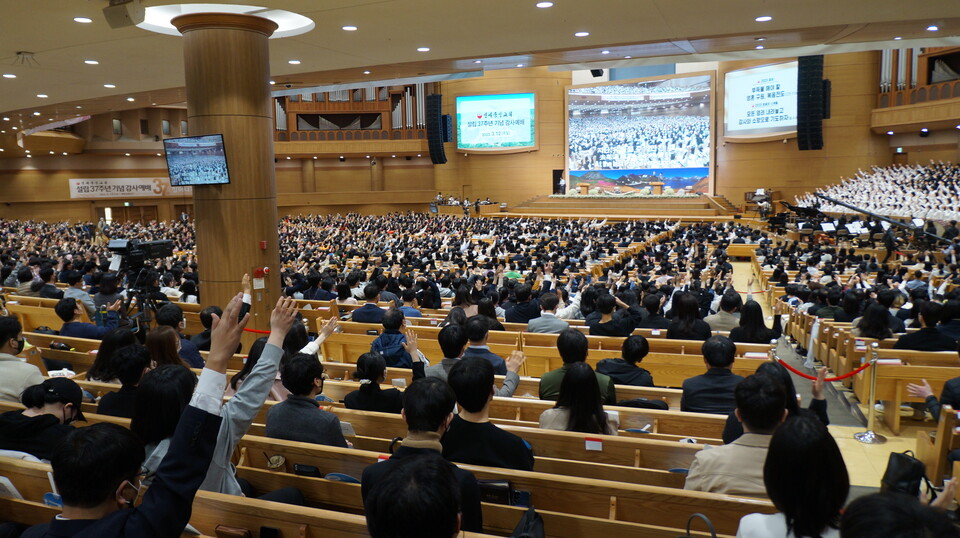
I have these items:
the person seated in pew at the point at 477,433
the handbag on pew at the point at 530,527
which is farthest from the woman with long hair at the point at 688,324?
the handbag on pew at the point at 530,527

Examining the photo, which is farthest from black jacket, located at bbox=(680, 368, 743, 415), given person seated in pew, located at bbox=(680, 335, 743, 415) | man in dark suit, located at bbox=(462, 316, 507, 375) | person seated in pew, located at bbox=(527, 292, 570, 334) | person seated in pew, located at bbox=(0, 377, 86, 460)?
person seated in pew, located at bbox=(0, 377, 86, 460)

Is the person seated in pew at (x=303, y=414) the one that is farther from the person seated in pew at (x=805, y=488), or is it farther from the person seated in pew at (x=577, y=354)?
the person seated in pew at (x=805, y=488)

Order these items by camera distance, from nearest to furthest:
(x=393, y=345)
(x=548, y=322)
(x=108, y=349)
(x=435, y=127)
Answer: (x=108, y=349) < (x=393, y=345) < (x=548, y=322) < (x=435, y=127)

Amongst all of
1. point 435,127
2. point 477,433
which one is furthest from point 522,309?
point 435,127

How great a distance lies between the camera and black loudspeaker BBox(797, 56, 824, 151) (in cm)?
2241

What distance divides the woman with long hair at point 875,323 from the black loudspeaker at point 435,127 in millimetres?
27330

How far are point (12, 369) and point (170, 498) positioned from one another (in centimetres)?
287

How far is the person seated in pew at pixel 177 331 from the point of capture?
5.11 meters

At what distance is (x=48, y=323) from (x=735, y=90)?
28.5m

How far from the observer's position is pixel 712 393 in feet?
13.3

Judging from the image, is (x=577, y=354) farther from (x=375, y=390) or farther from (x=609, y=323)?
(x=609, y=323)

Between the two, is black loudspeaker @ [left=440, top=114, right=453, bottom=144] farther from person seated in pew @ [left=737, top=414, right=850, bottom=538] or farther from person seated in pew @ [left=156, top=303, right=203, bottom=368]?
person seated in pew @ [left=737, top=414, right=850, bottom=538]

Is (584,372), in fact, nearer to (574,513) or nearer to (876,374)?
(574,513)

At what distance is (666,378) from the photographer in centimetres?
604
